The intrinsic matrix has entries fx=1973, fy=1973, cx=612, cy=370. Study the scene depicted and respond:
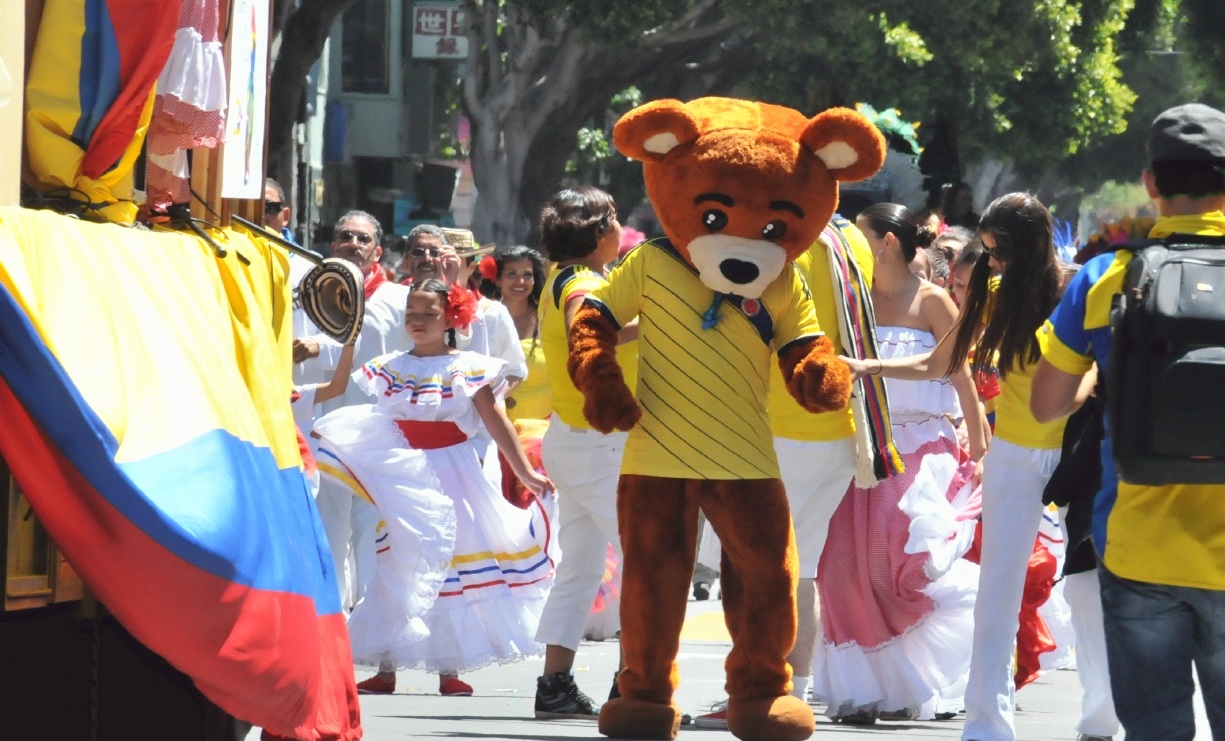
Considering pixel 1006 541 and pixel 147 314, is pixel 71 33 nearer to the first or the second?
pixel 147 314

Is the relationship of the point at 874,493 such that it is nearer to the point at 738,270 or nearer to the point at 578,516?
the point at 578,516

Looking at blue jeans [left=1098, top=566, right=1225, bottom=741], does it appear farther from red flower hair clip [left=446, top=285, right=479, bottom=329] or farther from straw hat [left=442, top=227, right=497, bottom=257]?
straw hat [left=442, top=227, right=497, bottom=257]

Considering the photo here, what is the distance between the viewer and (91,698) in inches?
185

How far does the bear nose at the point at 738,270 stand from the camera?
6.03 meters

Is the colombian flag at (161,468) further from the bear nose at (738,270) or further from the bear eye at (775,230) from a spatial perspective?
the bear eye at (775,230)

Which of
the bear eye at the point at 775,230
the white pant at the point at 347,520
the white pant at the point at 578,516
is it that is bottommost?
the white pant at the point at 347,520

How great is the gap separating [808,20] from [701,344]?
20113 mm

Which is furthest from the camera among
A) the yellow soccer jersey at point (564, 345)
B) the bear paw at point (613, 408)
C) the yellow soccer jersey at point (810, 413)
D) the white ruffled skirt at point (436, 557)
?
the white ruffled skirt at point (436, 557)

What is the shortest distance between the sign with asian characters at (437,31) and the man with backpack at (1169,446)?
26.9m

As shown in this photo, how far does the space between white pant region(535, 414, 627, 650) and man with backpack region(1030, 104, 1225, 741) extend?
264cm

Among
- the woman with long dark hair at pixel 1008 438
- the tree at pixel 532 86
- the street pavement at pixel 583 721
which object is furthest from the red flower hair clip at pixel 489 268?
the tree at pixel 532 86

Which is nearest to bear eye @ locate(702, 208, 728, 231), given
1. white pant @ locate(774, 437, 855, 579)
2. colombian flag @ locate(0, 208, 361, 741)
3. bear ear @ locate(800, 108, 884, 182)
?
bear ear @ locate(800, 108, 884, 182)

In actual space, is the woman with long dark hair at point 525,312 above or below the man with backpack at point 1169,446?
below

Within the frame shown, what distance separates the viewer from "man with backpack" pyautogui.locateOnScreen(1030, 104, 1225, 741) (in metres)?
4.35
